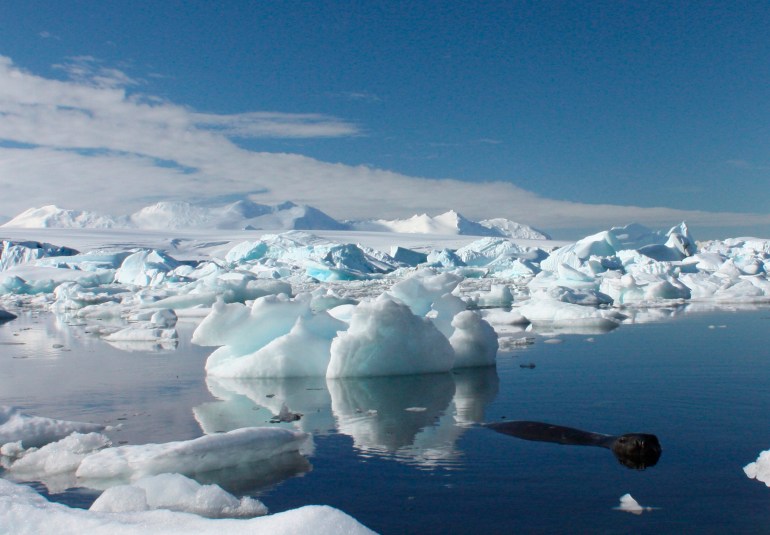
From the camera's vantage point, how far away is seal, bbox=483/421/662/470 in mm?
3961

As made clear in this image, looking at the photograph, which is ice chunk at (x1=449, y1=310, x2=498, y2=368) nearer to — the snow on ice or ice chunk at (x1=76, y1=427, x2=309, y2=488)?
the snow on ice

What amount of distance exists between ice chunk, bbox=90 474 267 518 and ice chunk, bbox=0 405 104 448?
1.56m

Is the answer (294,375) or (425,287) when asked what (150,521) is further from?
(425,287)

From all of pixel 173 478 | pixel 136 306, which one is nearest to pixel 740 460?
pixel 173 478

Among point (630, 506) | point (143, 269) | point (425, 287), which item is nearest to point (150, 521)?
point (630, 506)

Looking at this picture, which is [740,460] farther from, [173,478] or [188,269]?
[188,269]

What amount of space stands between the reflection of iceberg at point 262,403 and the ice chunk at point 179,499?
1572 mm

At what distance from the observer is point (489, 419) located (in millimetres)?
5074

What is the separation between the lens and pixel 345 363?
686 centimetres

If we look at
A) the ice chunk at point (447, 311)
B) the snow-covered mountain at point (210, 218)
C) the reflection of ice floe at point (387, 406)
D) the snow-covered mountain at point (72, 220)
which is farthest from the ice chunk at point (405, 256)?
the snow-covered mountain at point (72, 220)

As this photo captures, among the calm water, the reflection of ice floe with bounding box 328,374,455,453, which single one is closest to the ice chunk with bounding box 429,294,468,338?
the calm water

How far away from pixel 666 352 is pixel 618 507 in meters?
5.45

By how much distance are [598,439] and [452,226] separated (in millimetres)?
108419

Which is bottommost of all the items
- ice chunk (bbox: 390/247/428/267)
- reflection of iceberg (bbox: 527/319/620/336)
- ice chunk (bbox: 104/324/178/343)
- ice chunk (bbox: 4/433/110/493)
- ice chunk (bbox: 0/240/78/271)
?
ice chunk (bbox: 4/433/110/493)
